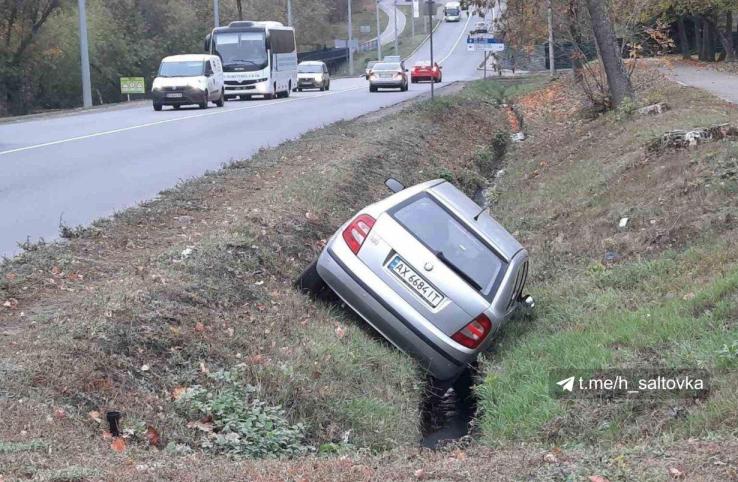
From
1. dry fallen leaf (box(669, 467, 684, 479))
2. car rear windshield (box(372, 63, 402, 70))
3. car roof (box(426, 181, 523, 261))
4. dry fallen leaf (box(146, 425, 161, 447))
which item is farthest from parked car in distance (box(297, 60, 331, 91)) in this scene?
dry fallen leaf (box(669, 467, 684, 479))

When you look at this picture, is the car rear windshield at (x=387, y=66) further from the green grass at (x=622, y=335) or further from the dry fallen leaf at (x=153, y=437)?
the dry fallen leaf at (x=153, y=437)

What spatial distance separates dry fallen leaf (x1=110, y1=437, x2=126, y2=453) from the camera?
5.39 metres

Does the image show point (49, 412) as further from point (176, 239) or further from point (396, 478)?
point (176, 239)

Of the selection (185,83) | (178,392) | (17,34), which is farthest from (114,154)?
(17,34)

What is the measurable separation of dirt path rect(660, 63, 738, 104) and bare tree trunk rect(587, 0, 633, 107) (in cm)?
260

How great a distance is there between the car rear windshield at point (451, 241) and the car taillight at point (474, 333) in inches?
10.8

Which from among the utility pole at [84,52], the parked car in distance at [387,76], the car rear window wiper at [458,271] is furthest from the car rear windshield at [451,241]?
the parked car in distance at [387,76]

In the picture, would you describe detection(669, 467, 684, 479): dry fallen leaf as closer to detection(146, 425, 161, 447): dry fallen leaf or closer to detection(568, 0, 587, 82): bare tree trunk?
detection(146, 425, 161, 447): dry fallen leaf

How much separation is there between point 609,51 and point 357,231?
15.6 meters

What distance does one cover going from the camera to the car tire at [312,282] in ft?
29.5

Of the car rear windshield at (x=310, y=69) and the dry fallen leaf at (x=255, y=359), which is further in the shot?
the car rear windshield at (x=310, y=69)

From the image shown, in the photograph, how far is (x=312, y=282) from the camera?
9.05 m

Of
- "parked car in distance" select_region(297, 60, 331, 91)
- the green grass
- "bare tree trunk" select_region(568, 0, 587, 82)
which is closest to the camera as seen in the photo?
the green grass

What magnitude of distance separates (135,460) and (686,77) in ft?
111
